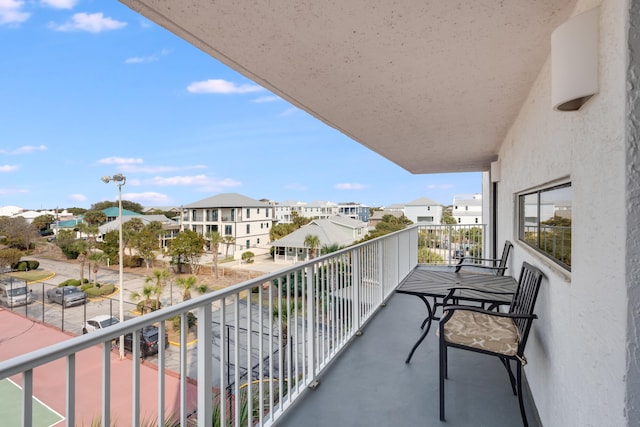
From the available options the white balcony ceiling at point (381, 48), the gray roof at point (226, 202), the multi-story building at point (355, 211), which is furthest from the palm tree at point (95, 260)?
the multi-story building at point (355, 211)

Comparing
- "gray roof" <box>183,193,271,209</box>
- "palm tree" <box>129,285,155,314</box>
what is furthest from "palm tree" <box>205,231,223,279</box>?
"palm tree" <box>129,285,155,314</box>

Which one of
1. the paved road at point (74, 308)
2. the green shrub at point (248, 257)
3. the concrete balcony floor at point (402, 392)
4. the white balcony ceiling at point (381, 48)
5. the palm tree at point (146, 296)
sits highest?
the white balcony ceiling at point (381, 48)

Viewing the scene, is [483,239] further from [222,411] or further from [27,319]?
[27,319]

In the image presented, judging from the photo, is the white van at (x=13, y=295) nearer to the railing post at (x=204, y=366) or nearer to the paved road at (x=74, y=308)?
the paved road at (x=74, y=308)

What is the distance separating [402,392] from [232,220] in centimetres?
3694

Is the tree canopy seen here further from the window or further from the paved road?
the window

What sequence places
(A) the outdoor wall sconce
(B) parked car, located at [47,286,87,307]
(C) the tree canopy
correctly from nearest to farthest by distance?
1. (A) the outdoor wall sconce
2. (B) parked car, located at [47,286,87,307]
3. (C) the tree canopy

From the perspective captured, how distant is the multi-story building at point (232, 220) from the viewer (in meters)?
37.3

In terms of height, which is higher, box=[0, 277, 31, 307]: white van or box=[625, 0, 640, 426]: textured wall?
box=[625, 0, 640, 426]: textured wall

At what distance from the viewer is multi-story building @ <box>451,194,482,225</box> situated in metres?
31.7

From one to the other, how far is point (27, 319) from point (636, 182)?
30.7 meters

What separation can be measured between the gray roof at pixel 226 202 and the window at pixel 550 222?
36764mm

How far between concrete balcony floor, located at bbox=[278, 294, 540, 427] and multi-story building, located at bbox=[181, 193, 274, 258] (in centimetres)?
3467

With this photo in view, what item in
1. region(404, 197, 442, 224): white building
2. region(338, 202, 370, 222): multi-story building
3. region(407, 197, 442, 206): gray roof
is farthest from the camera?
region(338, 202, 370, 222): multi-story building
